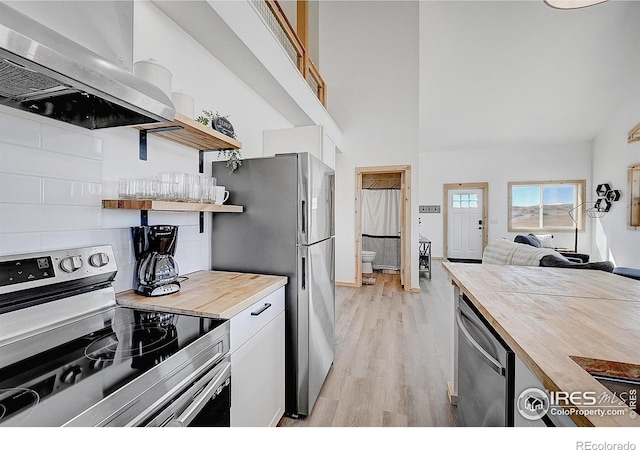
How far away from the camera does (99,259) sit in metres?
1.21

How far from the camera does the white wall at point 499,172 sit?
6.91 m

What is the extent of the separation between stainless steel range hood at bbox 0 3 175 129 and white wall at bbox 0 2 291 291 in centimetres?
10

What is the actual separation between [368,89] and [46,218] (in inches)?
183

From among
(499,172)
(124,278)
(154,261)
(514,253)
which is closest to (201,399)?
(154,261)

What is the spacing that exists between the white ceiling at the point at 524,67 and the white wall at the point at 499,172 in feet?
1.37

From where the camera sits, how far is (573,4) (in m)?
2.01

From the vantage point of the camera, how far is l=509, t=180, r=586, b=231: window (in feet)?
22.9

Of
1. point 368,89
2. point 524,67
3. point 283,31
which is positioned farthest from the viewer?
point 524,67

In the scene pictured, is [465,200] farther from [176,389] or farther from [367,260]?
[176,389]

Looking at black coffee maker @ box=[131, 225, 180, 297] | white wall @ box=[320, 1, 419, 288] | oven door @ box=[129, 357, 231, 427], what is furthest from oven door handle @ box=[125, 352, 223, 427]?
white wall @ box=[320, 1, 419, 288]

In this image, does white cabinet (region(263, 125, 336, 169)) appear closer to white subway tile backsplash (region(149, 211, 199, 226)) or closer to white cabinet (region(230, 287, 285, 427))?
white subway tile backsplash (region(149, 211, 199, 226))

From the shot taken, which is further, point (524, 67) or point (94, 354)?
point (524, 67)

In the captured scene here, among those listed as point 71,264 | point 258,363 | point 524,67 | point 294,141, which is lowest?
point 258,363

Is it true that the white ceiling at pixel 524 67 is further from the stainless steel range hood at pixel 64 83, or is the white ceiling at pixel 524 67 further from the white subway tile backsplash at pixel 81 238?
the white subway tile backsplash at pixel 81 238
